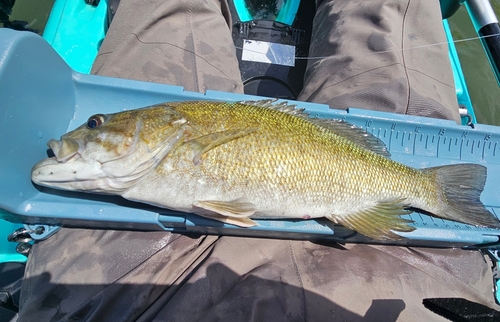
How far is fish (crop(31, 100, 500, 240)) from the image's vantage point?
1476 millimetres

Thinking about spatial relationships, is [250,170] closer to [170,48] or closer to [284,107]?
[284,107]

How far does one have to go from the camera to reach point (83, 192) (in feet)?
5.42

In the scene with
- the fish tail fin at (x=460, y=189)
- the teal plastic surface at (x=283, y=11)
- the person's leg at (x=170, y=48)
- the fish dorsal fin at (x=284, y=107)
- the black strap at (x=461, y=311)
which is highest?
the teal plastic surface at (x=283, y=11)

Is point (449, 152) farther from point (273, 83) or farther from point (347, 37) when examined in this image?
point (273, 83)

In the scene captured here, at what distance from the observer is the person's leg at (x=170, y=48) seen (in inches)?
83.8

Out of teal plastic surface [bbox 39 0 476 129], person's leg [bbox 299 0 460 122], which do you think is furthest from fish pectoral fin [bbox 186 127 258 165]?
teal plastic surface [bbox 39 0 476 129]

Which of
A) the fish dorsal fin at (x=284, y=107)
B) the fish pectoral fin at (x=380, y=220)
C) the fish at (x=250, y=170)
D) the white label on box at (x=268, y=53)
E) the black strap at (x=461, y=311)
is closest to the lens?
the black strap at (x=461, y=311)

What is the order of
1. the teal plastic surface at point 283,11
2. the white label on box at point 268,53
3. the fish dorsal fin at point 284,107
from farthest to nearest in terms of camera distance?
the teal plastic surface at point 283,11, the white label on box at point 268,53, the fish dorsal fin at point 284,107

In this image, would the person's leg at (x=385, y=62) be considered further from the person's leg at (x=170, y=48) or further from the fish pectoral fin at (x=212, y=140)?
the fish pectoral fin at (x=212, y=140)

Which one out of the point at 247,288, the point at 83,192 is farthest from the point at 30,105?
the point at 247,288

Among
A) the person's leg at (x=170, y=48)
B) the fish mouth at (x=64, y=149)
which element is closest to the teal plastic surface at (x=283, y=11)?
the person's leg at (x=170, y=48)

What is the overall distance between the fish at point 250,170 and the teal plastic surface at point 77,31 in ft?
5.55

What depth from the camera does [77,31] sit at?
2.90m

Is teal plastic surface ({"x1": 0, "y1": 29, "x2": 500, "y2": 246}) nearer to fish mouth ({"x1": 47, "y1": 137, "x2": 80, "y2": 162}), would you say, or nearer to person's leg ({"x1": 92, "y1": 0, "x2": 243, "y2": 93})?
fish mouth ({"x1": 47, "y1": 137, "x2": 80, "y2": 162})
